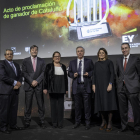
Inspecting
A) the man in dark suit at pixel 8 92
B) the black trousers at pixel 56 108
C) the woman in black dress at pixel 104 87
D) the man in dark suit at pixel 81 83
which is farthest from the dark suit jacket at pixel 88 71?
the man in dark suit at pixel 8 92

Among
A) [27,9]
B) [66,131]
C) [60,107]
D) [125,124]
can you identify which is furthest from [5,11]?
[125,124]

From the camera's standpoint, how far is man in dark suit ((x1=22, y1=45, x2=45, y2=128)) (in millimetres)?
3275

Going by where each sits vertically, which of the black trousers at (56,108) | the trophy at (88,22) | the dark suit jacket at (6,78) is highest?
the trophy at (88,22)

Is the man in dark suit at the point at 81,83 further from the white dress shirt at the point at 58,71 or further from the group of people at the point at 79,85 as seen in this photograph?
the white dress shirt at the point at 58,71

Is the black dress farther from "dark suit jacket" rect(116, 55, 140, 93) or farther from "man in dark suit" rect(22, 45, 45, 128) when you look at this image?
"man in dark suit" rect(22, 45, 45, 128)

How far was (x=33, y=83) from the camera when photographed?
3229 mm

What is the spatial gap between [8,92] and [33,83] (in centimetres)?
46

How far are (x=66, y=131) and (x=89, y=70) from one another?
115 centimetres

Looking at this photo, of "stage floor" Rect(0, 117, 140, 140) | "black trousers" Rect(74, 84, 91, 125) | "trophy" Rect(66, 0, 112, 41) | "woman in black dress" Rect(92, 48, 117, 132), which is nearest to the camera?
Result: "stage floor" Rect(0, 117, 140, 140)

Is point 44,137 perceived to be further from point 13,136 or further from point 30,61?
point 30,61

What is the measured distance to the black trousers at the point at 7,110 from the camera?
2977 millimetres

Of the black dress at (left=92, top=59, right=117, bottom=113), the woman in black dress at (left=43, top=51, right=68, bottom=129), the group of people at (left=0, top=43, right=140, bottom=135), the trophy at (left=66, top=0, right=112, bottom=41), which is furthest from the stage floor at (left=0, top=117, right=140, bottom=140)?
the trophy at (left=66, top=0, right=112, bottom=41)

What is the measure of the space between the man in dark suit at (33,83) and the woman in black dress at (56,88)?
0.15 metres

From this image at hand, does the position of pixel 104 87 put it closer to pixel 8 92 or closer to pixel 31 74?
pixel 31 74
